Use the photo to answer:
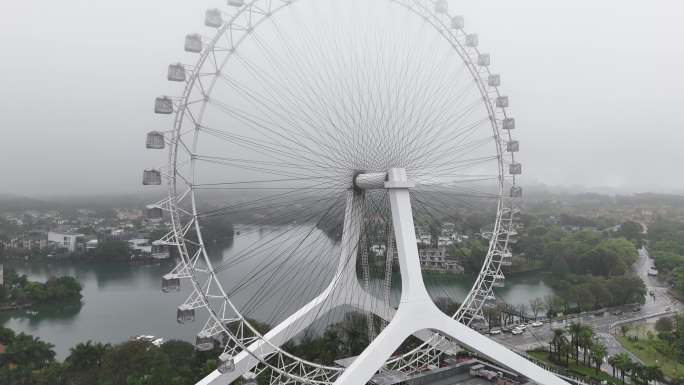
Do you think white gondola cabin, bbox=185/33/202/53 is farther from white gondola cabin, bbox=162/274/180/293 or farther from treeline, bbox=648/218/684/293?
treeline, bbox=648/218/684/293

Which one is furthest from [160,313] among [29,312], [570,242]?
[570,242]

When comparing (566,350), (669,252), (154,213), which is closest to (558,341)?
(566,350)

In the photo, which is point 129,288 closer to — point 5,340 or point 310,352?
point 5,340

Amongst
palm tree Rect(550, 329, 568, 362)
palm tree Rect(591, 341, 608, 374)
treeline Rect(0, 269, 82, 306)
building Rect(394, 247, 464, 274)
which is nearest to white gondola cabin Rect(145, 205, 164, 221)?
palm tree Rect(550, 329, 568, 362)

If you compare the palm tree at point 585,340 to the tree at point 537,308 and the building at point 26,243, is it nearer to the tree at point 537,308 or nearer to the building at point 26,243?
the tree at point 537,308

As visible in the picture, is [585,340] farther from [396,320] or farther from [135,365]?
[135,365]

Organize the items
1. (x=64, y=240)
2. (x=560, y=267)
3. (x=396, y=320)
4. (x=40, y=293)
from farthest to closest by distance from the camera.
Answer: (x=64, y=240), (x=560, y=267), (x=40, y=293), (x=396, y=320)
